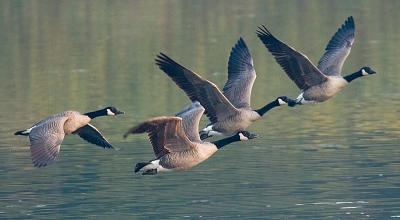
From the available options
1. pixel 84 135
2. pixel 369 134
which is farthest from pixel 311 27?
pixel 84 135

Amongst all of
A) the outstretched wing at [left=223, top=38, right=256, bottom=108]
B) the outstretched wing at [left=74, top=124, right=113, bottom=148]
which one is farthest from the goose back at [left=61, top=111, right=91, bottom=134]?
the outstretched wing at [left=223, top=38, right=256, bottom=108]

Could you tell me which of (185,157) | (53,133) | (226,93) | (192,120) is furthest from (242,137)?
(53,133)

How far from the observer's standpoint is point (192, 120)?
2323cm

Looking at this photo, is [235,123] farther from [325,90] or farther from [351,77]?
[351,77]

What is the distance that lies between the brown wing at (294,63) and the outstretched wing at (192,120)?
1.75 meters

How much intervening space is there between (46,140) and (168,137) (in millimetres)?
1758

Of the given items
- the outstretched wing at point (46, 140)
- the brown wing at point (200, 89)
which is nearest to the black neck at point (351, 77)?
the brown wing at point (200, 89)

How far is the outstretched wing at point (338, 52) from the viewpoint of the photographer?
2620cm

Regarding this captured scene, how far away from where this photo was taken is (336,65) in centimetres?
2623

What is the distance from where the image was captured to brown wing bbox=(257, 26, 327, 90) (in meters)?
24.5

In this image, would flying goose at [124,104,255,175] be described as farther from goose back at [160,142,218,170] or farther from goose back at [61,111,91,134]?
goose back at [61,111,91,134]

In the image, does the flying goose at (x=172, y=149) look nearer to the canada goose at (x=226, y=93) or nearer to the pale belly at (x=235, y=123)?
the canada goose at (x=226, y=93)

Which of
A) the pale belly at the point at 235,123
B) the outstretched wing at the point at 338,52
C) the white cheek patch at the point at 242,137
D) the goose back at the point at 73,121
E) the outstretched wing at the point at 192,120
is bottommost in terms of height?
the white cheek patch at the point at 242,137

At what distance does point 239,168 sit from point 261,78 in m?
12.4
